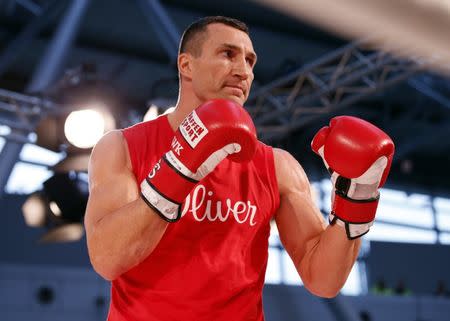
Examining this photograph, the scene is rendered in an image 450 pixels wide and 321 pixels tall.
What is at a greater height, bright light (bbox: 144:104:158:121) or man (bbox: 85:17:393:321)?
man (bbox: 85:17:393:321)

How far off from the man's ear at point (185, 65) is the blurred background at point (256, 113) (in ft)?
2.39

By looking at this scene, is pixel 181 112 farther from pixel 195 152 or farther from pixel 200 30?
pixel 195 152

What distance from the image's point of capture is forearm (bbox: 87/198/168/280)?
63.1 inches

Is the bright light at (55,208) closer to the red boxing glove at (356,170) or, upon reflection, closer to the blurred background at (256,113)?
the blurred background at (256,113)

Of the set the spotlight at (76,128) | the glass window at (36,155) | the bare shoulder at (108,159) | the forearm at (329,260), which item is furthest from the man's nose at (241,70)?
the glass window at (36,155)

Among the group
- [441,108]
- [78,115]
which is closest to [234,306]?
[78,115]

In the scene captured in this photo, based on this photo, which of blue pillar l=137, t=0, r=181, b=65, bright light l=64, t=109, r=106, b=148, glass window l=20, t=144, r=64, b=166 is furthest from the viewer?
glass window l=20, t=144, r=64, b=166

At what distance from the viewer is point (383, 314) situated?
9.00m

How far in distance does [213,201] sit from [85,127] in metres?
3.31

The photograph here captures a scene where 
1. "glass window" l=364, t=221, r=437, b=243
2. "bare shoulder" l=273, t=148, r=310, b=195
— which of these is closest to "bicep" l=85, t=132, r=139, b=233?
"bare shoulder" l=273, t=148, r=310, b=195

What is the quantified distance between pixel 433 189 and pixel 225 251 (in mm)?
12625

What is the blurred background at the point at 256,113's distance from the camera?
17.2 feet

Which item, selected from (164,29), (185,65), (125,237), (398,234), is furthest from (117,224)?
(398,234)

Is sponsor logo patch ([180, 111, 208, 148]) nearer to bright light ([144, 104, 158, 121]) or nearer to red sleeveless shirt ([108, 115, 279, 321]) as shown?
red sleeveless shirt ([108, 115, 279, 321])
